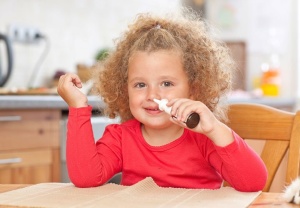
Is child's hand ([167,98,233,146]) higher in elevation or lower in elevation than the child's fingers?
lower

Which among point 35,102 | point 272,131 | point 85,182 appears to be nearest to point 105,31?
point 35,102

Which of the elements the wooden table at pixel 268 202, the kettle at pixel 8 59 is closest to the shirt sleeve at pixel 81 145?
the wooden table at pixel 268 202

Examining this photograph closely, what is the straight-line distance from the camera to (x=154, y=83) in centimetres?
147

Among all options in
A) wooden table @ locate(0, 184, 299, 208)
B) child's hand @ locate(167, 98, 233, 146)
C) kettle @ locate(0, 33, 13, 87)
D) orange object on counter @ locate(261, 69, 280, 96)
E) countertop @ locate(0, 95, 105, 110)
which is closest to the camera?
wooden table @ locate(0, 184, 299, 208)

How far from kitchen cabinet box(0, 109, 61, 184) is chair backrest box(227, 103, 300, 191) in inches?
40.5

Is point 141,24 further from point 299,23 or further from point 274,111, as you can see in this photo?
point 299,23

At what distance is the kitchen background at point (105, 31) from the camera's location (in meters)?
3.21

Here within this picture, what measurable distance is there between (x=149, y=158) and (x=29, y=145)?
3.82ft

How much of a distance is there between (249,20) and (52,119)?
2290 mm

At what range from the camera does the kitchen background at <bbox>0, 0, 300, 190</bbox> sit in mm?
3211

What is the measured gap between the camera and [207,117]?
129 cm

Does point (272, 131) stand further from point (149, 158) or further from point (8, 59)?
point (8, 59)

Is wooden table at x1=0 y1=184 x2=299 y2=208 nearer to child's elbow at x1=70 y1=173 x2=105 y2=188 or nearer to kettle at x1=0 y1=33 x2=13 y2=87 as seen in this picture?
child's elbow at x1=70 y1=173 x2=105 y2=188

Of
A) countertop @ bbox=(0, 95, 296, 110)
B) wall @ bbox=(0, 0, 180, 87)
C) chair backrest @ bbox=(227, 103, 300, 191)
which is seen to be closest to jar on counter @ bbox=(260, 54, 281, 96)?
wall @ bbox=(0, 0, 180, 87)
